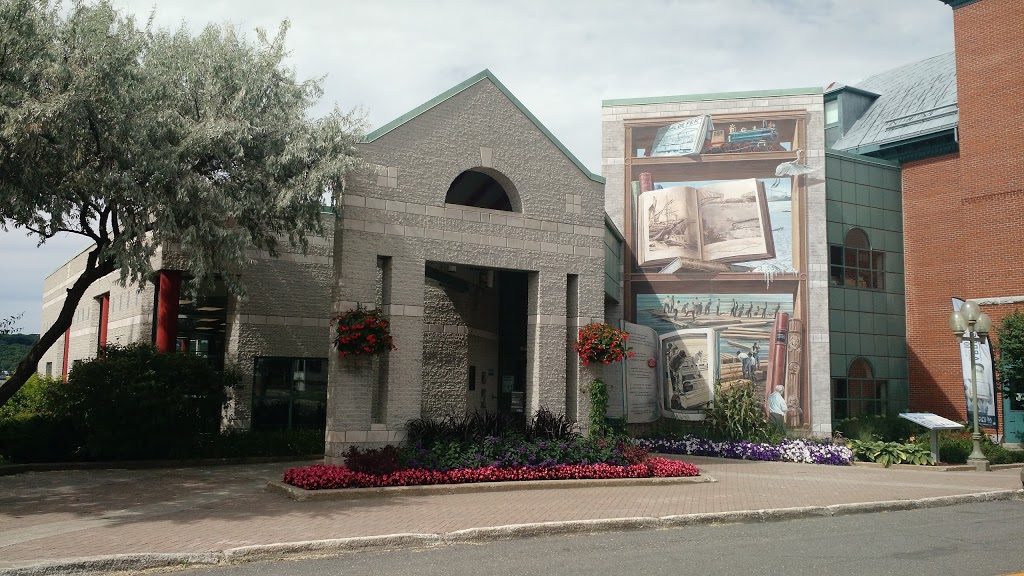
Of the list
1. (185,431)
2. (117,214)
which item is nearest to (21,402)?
(185,431)

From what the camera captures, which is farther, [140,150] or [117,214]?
[117,214]

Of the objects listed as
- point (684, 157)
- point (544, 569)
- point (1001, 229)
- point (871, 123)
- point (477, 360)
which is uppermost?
point (871, 123)

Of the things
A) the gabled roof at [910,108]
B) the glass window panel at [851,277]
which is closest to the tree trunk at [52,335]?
the glass window panel at [851,277]

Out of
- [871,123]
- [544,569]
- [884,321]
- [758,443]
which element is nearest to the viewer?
[544,569]

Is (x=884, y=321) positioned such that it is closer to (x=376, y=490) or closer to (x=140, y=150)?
(x=376, y=490)

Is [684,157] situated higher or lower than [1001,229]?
higher

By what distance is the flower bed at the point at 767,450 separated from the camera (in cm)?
2144

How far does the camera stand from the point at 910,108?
29.5 meters

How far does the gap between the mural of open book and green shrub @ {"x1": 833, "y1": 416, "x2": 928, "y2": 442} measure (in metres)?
5.58

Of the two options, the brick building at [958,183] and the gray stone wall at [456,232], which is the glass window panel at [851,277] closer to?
the brick building at [958,183]

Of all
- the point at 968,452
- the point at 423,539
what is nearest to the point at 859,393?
the point at 968,452

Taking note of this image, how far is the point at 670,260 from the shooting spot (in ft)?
87.4

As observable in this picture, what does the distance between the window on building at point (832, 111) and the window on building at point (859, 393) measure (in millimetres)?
9558

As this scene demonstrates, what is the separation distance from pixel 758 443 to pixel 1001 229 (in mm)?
10461
